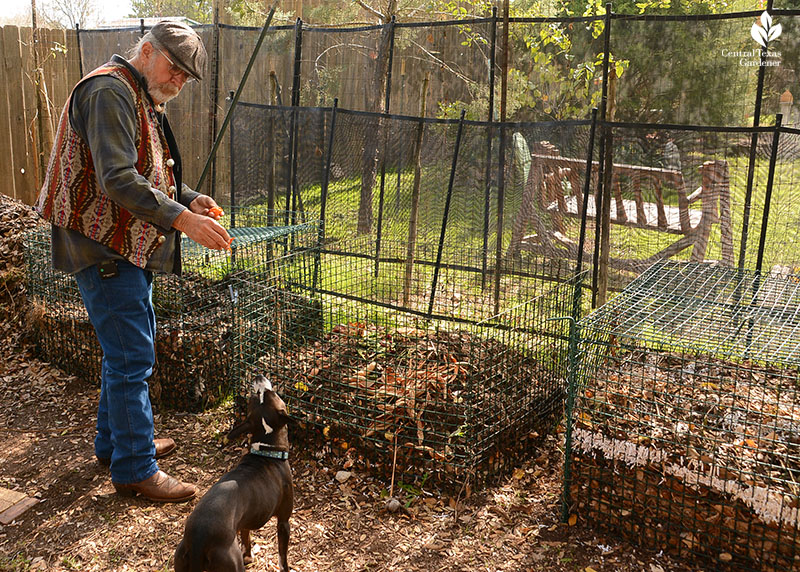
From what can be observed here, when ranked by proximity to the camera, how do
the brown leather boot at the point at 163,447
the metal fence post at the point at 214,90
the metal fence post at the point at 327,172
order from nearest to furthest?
1. the brown leather boot at the point at 163,447
2. the metal fence post at the point at 327,172
3. the metal fence post at the point at 214,90

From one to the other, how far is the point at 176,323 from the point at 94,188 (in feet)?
5.25

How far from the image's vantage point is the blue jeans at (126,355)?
3.30 metres

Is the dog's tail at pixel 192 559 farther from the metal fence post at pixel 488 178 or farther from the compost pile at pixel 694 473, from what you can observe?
the metal fence post at pixel 488 178

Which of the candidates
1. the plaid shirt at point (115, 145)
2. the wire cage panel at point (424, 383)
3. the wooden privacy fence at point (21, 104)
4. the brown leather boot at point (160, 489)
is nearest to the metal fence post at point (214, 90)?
the wooden privacy fence at point (21, 104)

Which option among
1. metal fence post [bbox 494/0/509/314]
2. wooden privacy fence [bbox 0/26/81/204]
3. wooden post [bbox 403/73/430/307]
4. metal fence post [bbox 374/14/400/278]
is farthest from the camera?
wooden privacy fence [bbox 0/26/81/204]

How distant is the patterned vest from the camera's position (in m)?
3.16

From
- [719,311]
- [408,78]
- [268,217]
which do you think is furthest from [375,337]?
[408,78]

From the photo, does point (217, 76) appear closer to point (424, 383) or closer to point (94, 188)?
point (94, 188)

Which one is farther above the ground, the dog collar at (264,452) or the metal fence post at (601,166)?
the metal fence post at (601,166)

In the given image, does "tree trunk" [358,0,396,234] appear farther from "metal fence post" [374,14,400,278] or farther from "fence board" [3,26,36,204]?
"fence board" [3,26,36,204]

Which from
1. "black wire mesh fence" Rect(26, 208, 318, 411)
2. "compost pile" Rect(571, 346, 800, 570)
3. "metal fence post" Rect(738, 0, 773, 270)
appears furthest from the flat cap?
"metal fence post" Rect(738, 0, 773, 270)

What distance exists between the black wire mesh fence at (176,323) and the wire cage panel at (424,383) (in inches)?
14.2

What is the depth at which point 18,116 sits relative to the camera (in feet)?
30.2

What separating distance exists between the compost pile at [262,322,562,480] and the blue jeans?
36.6 inches
